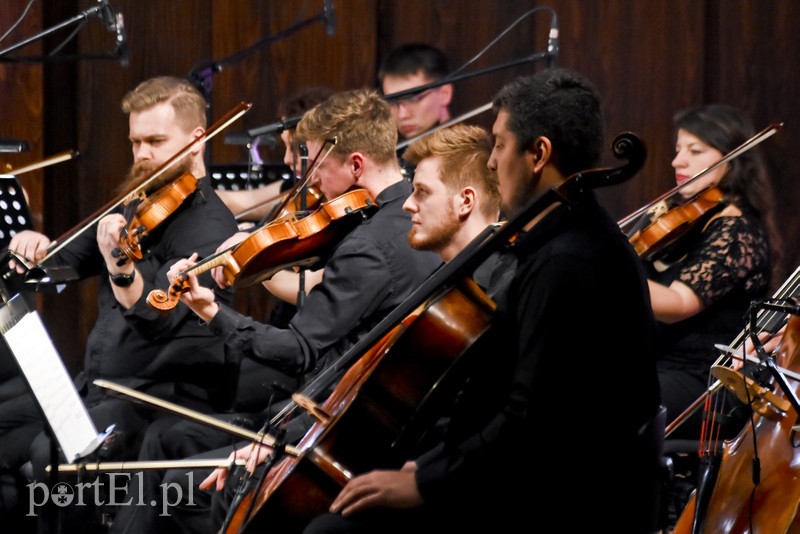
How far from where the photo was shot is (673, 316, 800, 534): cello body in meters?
2.37

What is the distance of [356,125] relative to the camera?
3172 mm

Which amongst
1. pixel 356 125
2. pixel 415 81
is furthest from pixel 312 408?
pixel 415 81

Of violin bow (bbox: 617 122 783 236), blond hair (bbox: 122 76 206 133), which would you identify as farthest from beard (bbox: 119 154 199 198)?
violin bow (bbox: 617 122 783 236)

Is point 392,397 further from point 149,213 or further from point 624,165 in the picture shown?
point 149,213

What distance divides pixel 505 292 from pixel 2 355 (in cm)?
252

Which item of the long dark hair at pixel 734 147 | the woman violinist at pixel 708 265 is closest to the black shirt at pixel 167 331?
the woman violinist at pixel 708 265

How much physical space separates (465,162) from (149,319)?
1.09 meters

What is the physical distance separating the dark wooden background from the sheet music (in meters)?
2.05

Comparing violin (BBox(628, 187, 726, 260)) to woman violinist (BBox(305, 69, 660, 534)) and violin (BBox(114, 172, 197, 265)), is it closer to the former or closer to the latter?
violin (BBox(114, 172, 197, 265))

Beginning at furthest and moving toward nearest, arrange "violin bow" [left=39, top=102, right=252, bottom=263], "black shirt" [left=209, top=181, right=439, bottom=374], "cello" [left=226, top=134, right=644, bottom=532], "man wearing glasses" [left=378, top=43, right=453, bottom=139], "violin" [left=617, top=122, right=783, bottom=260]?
"man wearing glasses" [left=378, top=43, right=453, bottom=139]
"violin bow" [left=39, top=102, right=252, bottom=263]
"violin" [left=617, top=122, right=783, bottom=260]
"black shirt" [left=209, top=181, right=439, bottom=374]
"cello" [left=226, top=134, right=644, bottom=532]

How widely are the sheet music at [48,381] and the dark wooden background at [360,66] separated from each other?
2.05m

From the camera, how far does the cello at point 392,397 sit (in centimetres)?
201

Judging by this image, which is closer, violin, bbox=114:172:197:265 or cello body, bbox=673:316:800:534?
cello body, bbox=673:316:800:534

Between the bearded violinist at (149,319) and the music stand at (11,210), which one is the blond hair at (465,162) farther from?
the music stand at (11,210)
